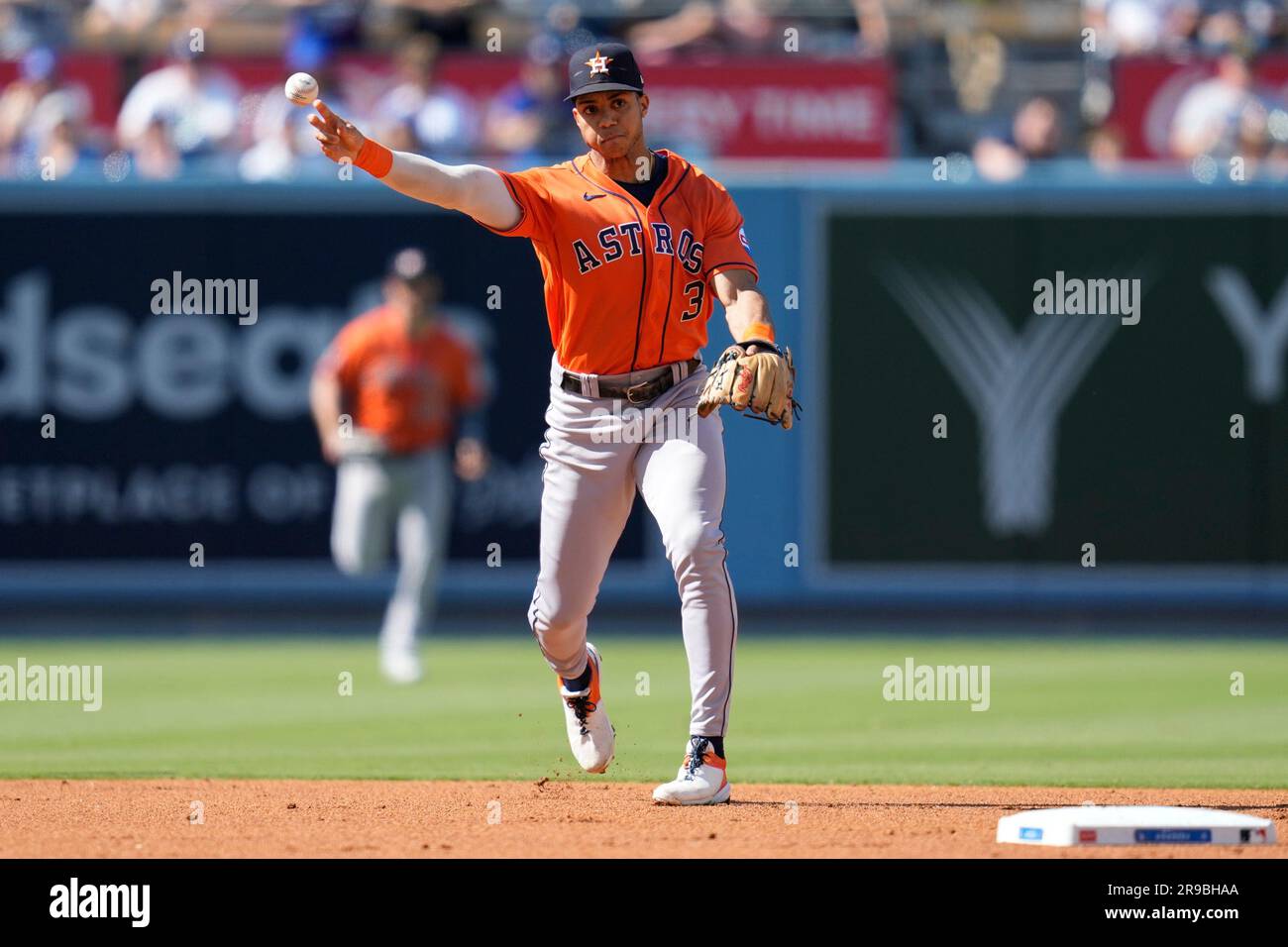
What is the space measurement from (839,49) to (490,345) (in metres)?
3.77

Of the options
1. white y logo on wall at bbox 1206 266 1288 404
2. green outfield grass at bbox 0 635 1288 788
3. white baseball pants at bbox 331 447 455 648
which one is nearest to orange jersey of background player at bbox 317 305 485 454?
white baseball pants at bbox 331 447 455 648

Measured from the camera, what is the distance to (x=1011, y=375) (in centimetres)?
1431

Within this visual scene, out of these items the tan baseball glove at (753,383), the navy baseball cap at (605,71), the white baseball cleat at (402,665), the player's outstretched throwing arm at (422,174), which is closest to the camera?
the player's outstretched throwing arm at (422,174)

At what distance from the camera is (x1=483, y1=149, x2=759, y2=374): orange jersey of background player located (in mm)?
6863

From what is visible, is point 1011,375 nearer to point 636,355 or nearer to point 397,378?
point 397,378

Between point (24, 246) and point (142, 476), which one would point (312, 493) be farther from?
point (24, 246)

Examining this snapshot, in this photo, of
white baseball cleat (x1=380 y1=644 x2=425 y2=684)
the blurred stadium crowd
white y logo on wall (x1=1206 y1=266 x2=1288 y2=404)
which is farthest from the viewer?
the blurred stadium crowd

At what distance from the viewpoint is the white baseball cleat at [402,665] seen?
37.8 feet

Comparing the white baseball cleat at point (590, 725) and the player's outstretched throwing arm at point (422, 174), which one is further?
the white baseball cleat at point (590, 725)

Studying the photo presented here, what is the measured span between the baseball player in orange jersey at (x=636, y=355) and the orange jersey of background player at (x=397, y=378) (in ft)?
15.5

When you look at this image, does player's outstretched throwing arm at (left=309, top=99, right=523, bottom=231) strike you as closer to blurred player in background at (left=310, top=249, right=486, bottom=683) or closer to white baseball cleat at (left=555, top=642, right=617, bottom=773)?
white baseball cleat at (left=555, top=642, right=617, bottom=773)

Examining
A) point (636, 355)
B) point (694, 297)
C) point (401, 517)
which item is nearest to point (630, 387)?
point (636, 355)

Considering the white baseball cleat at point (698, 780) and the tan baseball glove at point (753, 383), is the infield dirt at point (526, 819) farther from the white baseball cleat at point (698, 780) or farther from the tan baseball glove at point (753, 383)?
the tan baseball glove at point (753, 383)

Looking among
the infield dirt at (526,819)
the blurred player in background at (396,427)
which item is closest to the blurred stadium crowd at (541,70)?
the blurred player in background at (396,427)
